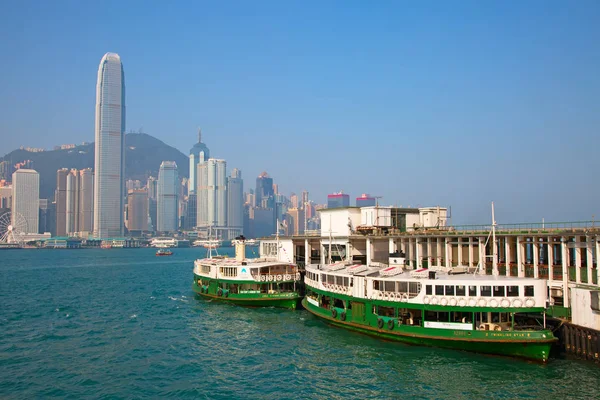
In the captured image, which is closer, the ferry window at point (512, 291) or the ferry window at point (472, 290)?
the ferry window at point (512, 291)

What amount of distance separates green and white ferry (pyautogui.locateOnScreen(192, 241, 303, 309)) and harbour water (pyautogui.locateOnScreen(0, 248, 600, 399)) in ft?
7.19

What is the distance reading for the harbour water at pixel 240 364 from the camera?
96.4 ft

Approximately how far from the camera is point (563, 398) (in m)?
26.9

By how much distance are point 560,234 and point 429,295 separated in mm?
10866

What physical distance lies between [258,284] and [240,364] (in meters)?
21.0

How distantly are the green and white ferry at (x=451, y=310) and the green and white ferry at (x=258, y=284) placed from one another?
512 inches

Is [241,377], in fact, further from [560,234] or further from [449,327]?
[560,234]

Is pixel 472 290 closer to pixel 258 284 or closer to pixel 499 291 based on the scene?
pixel 499 291

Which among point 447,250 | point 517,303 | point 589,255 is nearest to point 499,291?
point 517,303

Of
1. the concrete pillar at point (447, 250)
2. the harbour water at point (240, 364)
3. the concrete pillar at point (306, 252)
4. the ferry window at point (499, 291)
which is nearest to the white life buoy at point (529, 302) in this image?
→ the ferry window at point (499, 291)

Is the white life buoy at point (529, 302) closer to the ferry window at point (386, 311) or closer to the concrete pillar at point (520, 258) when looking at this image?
the concrete pillar at point (520, 258)

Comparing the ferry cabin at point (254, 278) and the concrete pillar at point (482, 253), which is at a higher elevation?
the concrete pillar at point (482, 253)

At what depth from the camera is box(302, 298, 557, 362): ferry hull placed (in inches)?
1264

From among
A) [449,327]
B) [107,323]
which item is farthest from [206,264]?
[449,327]
